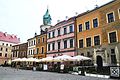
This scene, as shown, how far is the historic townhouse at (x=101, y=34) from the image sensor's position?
26625 millimetres

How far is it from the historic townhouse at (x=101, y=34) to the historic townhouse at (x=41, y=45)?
51.3 ft

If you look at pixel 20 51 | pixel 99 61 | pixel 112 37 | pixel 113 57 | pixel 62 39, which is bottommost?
pixel 99 61

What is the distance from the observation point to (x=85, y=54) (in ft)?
105

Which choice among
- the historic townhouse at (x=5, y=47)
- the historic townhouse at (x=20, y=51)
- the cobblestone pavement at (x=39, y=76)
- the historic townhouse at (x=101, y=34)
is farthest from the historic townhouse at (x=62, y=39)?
the historic townhouse at (x=5, y=47)

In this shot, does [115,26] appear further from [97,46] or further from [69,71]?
[69,71]

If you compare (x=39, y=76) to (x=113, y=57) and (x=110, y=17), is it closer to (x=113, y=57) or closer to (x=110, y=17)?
(x=113, y=57)

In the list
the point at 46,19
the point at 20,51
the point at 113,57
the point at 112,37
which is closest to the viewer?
the point at 113,57

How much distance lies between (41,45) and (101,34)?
24117 mm

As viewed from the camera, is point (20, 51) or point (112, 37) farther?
point (20, 51)

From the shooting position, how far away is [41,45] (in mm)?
49594

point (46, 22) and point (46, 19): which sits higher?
point (46, 19)

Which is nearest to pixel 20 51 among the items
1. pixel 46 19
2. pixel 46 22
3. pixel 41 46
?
pixel 46 22

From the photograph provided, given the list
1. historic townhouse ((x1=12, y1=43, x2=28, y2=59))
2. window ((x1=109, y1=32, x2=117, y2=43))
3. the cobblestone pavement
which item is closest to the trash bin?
the cobblestone pavement

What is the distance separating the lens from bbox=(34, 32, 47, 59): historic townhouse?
47.8 meters
